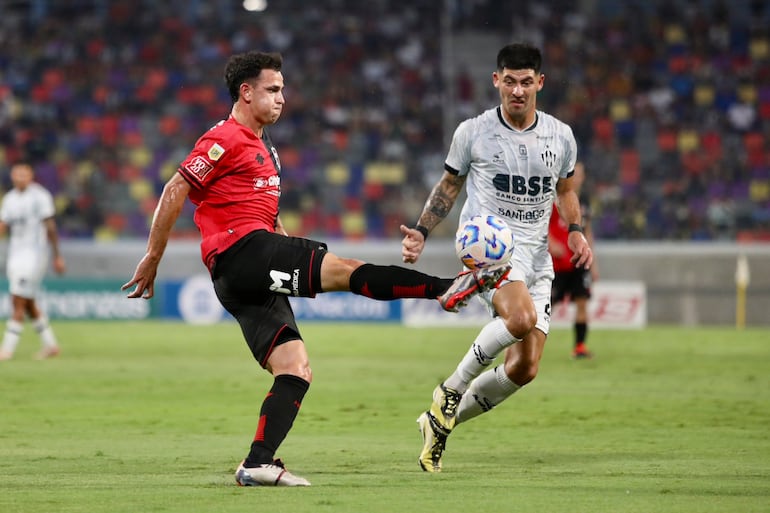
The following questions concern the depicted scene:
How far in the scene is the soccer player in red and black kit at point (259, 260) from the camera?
6.39 meters

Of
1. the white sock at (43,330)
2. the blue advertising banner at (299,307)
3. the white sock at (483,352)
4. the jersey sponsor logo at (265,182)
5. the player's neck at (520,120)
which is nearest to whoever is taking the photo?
the jersey sponsor logo at (265,182)

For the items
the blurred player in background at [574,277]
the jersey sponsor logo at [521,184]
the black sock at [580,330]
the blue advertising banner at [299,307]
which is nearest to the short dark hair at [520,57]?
the jersey sponsor logo at [521,184]

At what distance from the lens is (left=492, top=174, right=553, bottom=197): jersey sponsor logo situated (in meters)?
8.04

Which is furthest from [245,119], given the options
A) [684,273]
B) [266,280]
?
[684,273]

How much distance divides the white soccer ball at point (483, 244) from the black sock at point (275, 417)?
1.10m

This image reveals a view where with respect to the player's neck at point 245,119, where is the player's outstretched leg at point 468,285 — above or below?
below

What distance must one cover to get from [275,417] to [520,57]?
9.66 feet

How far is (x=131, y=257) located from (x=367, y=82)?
8044 mm

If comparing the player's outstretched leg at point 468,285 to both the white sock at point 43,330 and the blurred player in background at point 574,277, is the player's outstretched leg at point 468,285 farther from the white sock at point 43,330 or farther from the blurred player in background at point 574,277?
the white sock at point 43,330

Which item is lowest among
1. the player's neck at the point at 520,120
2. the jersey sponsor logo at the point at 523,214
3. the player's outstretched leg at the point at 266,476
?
the player's outstretched leg at the point at 266,476

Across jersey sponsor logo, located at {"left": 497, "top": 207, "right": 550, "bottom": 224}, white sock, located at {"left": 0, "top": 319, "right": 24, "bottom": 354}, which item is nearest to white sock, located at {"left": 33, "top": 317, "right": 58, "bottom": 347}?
white sock, located at {"left": 0, "top": 319, "right": 24, "bottom": 354}

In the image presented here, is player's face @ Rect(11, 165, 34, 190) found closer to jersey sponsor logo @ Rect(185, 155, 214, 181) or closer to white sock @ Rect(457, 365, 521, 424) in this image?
white sock @ Rect(457, 365, 521, 424)

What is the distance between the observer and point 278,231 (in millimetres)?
7352

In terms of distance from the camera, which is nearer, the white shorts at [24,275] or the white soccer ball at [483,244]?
the white soccer ball at [483,244]
